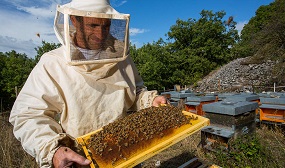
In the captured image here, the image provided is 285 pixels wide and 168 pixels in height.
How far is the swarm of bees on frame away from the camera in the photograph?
1.59m

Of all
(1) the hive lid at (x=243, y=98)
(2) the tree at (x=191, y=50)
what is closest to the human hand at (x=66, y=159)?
(1) the hive lid at (x=243, y=98)

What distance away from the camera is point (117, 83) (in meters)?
2.05

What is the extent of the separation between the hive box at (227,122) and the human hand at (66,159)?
323 cm

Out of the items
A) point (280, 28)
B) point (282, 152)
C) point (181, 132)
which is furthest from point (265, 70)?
point (181, 132)

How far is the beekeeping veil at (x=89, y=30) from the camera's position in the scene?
5.91 ft

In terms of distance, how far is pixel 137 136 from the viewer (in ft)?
5.84

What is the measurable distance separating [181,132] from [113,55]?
1.04 m

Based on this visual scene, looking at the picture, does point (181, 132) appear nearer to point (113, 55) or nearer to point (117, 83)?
point (117, 83)

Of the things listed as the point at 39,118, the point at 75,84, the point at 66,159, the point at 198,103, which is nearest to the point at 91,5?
the point at 75,84

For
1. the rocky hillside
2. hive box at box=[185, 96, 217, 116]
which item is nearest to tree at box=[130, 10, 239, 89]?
the rocky hillside

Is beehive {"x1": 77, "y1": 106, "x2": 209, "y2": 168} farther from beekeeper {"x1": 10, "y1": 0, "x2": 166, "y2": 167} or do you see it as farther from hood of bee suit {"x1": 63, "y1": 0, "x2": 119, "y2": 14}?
hood of bee suit {"x1": 63, "y1": 0, "x2": 119, "y2": 14}

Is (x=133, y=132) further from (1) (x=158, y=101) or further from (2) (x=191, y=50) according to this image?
(2) (x=191, y=50)

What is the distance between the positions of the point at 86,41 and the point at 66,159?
3.63ft

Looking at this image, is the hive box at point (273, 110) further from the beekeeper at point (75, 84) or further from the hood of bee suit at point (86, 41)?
the hood of bee suit at point (86, 41)
